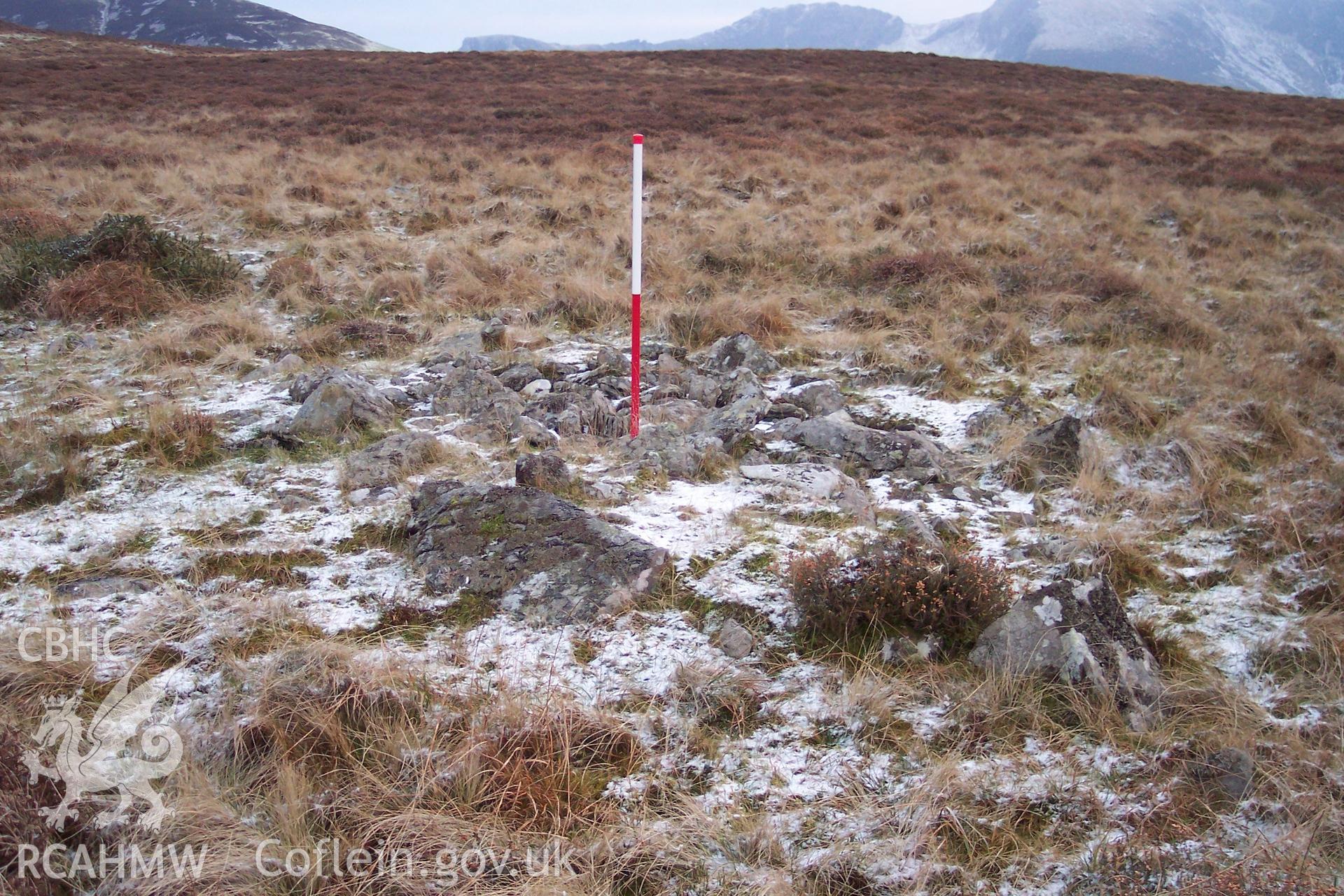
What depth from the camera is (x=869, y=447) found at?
4.59m

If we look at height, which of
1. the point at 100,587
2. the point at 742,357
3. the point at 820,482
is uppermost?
the point at 742,357

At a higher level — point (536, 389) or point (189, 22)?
point (189, 22)

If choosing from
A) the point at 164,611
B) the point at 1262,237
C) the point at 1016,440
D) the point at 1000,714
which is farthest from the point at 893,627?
the point at 1262,237

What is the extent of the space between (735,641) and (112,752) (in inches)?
80.3

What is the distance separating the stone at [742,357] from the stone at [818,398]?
1.80 feet

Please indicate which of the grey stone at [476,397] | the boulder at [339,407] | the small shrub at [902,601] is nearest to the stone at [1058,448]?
the small shrub at [902,601]

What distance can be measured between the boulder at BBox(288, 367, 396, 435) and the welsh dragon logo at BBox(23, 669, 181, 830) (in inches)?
92.9

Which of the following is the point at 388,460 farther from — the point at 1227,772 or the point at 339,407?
the point at 1227,772

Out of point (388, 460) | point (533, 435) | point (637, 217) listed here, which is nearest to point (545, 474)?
point (533, 435)

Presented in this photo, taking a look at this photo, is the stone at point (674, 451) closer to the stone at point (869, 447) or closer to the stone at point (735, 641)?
the stone at point (869, 447)

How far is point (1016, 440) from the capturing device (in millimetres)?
4672

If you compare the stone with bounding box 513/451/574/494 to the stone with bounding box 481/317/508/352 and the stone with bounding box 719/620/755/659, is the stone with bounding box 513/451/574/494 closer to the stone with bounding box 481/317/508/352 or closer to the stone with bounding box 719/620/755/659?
the stone with bounding box 719/620/755/659

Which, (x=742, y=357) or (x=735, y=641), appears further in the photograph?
(x=742, y=357)

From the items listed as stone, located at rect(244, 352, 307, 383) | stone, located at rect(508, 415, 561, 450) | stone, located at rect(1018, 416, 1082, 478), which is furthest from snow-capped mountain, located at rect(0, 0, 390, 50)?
stone, located at rect(1018, 416, 1082, 478)
